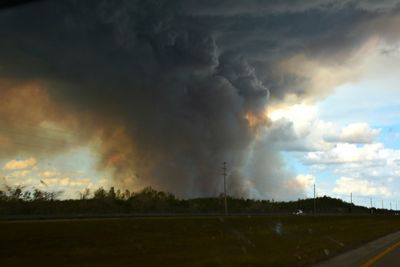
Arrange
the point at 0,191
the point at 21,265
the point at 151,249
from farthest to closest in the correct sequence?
the point at 0,191, the point at 151,249, the point at 21,265

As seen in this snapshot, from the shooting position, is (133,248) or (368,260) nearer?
(368,260)

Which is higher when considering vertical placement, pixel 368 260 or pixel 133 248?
pixel 133 248

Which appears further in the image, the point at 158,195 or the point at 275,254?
the point at 158,195

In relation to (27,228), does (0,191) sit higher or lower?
higher

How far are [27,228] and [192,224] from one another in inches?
741

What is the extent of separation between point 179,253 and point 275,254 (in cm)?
485

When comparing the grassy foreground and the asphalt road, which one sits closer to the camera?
the asphalt road

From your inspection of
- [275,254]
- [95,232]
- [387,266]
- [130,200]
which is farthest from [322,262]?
[130,200]

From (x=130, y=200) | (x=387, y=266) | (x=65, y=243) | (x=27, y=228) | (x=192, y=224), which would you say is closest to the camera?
(x=387, y=266)

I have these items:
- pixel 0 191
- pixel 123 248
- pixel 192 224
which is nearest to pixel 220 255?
pixel 123 248

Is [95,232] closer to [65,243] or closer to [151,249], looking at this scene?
[65,243]

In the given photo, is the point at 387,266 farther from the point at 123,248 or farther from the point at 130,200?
the point at 130,200

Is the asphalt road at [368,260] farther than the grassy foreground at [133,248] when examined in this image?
No

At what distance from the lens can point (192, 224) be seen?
54719mm
